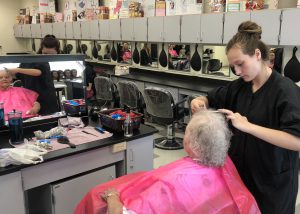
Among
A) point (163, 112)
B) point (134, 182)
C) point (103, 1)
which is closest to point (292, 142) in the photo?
point (134, 182)

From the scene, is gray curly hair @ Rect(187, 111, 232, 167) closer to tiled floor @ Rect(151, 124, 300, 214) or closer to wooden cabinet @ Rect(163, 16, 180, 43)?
tiled floor @ Rect(151, 124, 300, 214)

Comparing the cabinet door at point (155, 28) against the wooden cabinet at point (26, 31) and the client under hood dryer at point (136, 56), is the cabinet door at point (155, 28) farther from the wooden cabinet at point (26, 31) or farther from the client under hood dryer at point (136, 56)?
the wooden cabinet at point (26, 31)

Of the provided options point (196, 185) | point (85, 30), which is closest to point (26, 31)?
point (85, 30)

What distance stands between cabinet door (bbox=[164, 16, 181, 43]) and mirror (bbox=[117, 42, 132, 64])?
1.29 m

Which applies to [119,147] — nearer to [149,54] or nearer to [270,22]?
[270,22]

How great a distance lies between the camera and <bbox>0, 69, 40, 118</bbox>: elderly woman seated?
195 centimetres

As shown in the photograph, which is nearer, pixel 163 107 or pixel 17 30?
pixel 163 107

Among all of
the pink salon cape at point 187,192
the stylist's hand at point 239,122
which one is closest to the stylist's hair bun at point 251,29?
the stylist's hand at point 239,122

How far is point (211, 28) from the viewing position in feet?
12.6

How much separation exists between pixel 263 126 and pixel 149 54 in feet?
13.6

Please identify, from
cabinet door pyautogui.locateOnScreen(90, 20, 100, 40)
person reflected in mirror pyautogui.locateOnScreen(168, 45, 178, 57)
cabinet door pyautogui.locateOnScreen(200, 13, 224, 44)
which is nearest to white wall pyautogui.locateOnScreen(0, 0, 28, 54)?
cabinet door pyautogui.locateOnScreen(90, 20, 100, 40)

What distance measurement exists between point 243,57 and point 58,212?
1403mm

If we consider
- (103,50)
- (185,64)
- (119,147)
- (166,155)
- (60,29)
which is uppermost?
(60,29)

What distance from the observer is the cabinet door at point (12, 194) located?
59.8 inches
